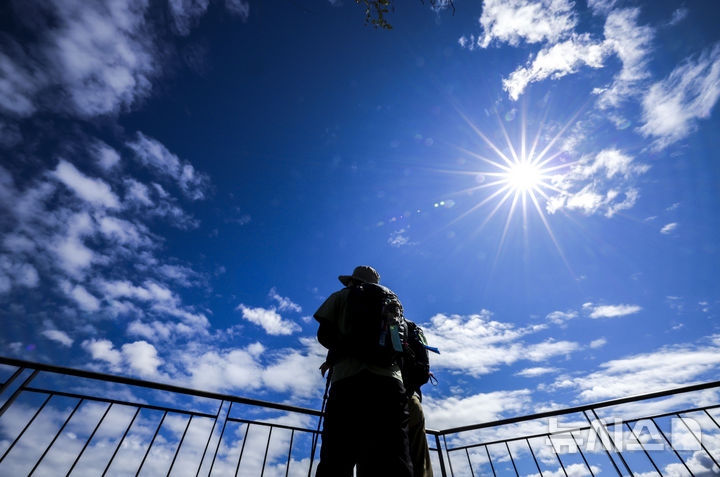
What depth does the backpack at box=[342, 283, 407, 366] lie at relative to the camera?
64.3 inches

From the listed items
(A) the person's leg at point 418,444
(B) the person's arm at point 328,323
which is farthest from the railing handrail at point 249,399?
(B) the person's arm at point 328,323

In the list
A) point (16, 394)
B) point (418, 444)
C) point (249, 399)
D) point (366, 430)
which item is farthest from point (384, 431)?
point (16, 394)

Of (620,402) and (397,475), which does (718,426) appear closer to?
(620,402)

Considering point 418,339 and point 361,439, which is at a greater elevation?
point 418,339

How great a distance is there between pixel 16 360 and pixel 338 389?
2.67 m

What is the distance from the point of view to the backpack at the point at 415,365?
6.96ft

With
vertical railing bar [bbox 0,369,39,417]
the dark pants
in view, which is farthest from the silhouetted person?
vertical railing bar [bbox 0,369,39,417]

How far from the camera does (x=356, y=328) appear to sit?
1.72m

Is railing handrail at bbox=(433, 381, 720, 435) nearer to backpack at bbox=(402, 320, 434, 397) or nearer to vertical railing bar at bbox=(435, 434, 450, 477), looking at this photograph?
vertical railing bar at bbox=(435, 434, 450, 477)

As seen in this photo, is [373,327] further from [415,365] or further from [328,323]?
[415,365]

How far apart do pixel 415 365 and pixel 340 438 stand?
0.90m

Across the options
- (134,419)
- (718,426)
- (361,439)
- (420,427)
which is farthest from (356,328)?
(718,426)

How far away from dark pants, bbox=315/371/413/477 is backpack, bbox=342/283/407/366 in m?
0.13

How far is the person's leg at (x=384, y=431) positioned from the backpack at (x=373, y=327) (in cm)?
13
